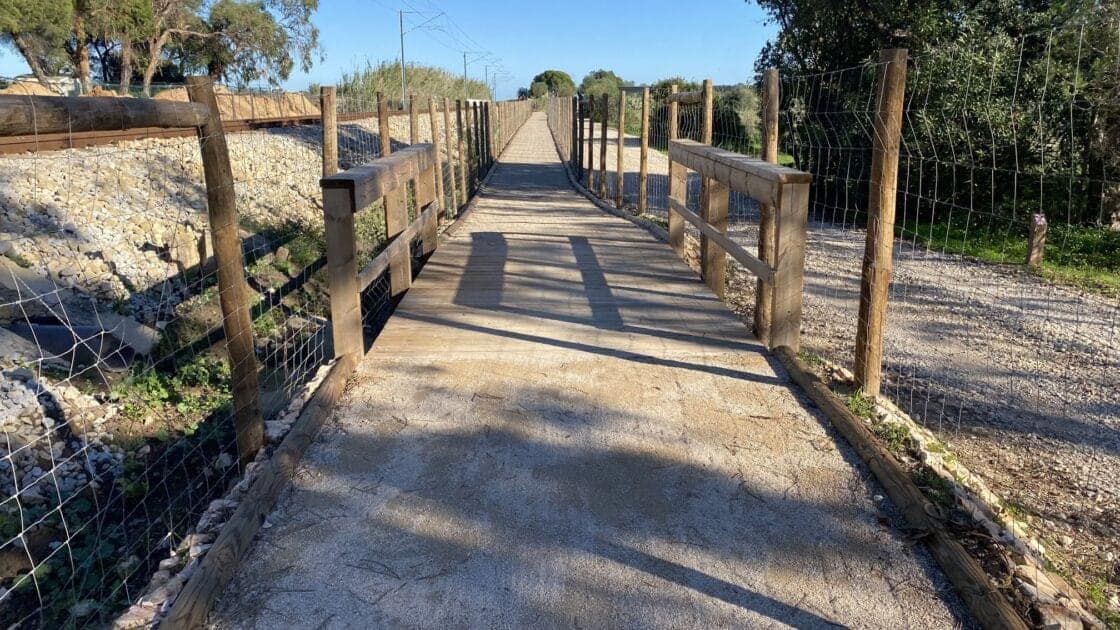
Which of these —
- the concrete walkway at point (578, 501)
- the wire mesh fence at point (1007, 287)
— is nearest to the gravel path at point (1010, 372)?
the wire mesh fence at point (1007, 287)

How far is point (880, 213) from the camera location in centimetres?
417

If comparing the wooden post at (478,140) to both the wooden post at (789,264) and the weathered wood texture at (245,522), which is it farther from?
the weathered wood texture at (245,522)

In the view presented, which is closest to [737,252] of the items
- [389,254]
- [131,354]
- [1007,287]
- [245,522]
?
[389,254]

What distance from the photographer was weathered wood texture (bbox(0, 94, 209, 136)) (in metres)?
2.48

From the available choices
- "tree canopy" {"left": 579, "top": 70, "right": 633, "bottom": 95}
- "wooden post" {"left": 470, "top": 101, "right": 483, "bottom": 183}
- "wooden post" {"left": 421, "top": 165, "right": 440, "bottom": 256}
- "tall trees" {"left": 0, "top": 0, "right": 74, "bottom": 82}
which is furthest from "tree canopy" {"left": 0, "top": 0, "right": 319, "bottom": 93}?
"tree canopy" {"left": 579, "top": 70, "right": 633, "bottom": 95}

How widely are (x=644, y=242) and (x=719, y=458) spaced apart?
5.79 metres

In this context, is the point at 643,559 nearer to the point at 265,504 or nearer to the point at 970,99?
the point at 265,504

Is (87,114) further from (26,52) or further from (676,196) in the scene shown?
(26,52)

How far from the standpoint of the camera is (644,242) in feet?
30.5

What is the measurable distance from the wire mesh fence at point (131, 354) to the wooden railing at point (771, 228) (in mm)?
2686

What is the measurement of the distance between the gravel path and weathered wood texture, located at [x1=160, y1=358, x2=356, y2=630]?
3.29 meters

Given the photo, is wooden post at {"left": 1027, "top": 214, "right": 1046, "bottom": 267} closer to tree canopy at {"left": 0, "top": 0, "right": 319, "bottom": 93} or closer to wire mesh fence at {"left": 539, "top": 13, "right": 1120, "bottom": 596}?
wire mesh fence at {"left": 539, "top": 13, "right": 1120, "bottom": 596}

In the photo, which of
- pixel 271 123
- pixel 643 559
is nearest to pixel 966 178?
pixel 643 559

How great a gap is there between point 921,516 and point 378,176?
3.74 metres
